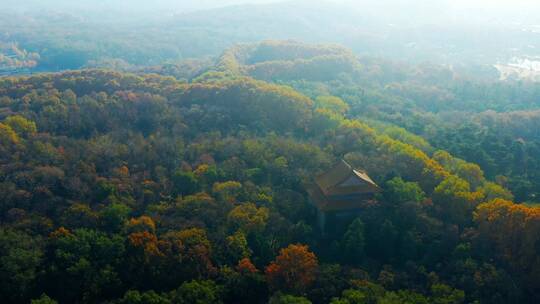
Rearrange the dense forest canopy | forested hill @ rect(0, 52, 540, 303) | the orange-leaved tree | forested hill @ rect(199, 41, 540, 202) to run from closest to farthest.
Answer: the orange-leaved tree, forested hill @ rect(0, 52, 540, 303), the dense forest canopy, forested hill @ rect(199, 41, 540, 202)

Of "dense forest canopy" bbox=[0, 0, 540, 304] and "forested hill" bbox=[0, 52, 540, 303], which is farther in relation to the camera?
"dense forest canopy" bbox=[0, 0, 540, 304]

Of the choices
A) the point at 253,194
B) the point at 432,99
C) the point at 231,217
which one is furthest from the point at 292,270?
the point at 432,99

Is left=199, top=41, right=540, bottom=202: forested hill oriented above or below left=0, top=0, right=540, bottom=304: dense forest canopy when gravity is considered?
below

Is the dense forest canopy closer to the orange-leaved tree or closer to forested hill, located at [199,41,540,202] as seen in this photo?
the orange-leaved tree

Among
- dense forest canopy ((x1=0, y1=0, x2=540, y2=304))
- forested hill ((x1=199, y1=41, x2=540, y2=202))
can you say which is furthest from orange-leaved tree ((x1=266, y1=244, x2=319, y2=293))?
forested hill ((x1=199, y1=41, x2=540, y2=202))

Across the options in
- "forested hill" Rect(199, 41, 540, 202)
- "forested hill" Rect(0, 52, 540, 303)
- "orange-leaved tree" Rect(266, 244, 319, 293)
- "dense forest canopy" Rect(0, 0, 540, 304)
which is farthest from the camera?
"forested hill" Rect(199, 41, 540, 202)

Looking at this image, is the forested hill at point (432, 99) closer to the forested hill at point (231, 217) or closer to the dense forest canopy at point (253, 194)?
the dense forest canopy at point (253, 194)

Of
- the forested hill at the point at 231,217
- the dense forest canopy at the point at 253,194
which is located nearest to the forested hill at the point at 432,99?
the dense forest canopy at the point at 253,194
